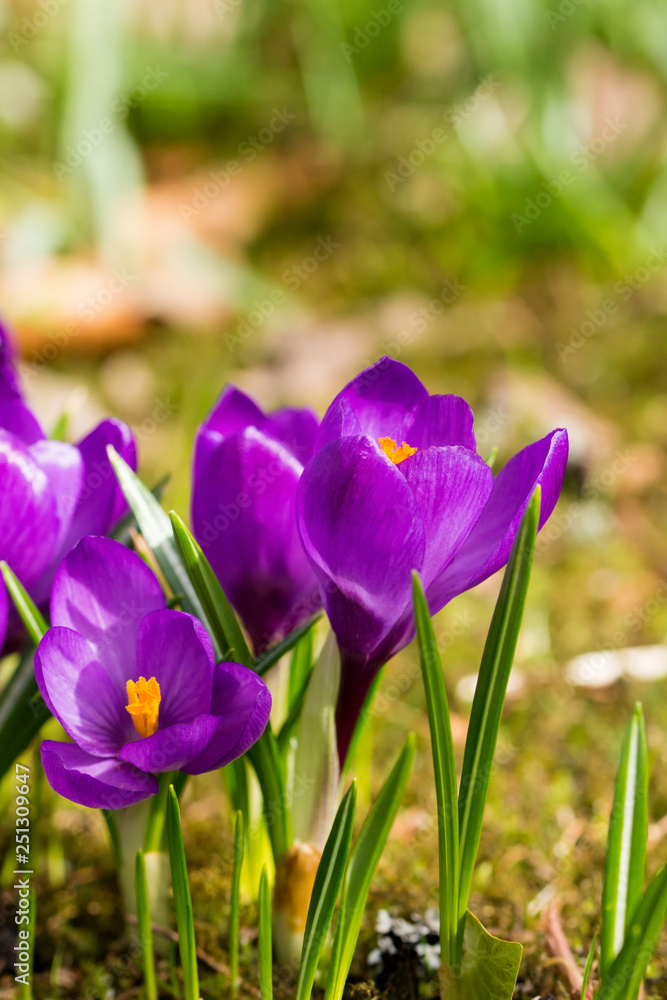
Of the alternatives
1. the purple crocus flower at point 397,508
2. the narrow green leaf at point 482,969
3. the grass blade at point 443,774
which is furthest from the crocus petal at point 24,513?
the narrow green leaf at point 482,969

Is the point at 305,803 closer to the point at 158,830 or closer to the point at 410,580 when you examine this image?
the point at 158,830

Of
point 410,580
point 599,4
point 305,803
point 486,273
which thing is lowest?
point 305,803

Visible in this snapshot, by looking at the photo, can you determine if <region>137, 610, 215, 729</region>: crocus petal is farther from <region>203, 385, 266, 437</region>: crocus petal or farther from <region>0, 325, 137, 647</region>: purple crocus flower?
<region>203, 385, 266, 437</region>: crocus petal

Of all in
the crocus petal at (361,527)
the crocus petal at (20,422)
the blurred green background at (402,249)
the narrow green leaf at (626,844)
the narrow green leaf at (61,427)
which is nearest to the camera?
the crocus petal at (361,527)

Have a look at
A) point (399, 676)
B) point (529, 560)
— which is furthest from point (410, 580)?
point (399, 676)

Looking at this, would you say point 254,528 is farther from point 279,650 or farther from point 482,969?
point 482,969

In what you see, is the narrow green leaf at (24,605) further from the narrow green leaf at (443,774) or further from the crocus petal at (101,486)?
the narrow green leaf at (443,774)

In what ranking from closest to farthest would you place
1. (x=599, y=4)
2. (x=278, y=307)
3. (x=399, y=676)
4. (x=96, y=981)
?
(x=96, y=981), (x=399, y=676), (x=278, y=307), (x=599, y=4)
